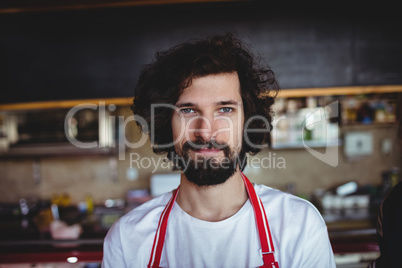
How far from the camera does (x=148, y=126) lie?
170cm

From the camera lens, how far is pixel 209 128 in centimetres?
129

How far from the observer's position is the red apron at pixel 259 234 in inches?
45.5

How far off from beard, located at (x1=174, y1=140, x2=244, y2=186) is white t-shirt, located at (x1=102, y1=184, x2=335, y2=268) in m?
0.17

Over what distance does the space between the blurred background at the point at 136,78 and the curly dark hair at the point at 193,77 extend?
46 centimetres

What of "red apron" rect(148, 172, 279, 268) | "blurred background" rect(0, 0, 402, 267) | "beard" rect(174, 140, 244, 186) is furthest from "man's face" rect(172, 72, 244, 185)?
"blurred background" rect(0, 0, 402, 267)

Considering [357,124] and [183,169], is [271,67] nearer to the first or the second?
[183,169]

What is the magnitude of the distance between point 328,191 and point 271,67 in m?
2.58

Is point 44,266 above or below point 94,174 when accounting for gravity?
below

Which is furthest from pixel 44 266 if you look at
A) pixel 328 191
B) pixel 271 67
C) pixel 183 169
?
pixel 328 191

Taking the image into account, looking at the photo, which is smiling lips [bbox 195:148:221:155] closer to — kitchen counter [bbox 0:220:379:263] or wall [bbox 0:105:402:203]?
kitchen counter [bbox 0:220:379:263]

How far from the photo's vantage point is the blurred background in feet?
6.76

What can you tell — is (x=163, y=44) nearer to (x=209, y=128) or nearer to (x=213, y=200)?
(x=209, y=128)

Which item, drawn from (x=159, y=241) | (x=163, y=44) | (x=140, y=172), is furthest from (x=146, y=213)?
(x=140, y=172)

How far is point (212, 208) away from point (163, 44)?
1.33 m
